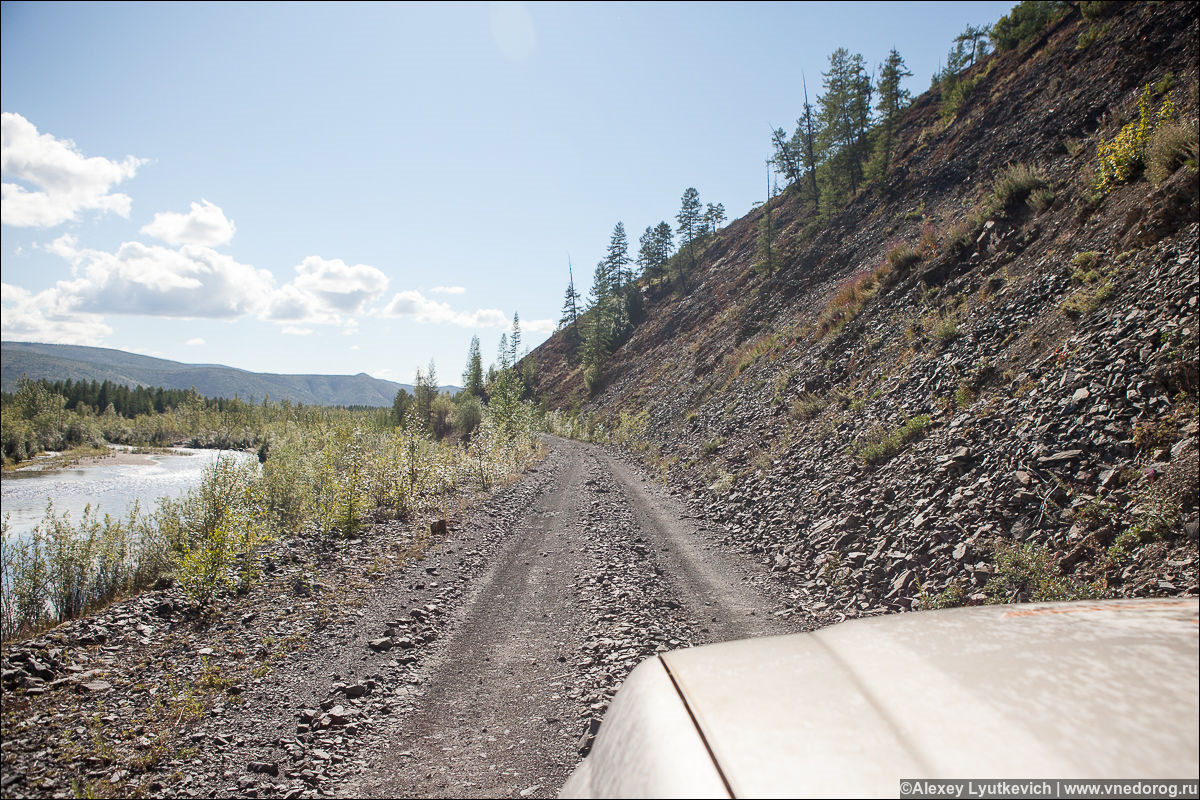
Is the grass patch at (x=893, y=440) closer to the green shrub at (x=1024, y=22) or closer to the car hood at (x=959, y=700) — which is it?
the car hood at (x=959, y=700)

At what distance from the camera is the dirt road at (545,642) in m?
4.04

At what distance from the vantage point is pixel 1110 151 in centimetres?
1101

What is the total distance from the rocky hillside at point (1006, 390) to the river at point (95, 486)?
62.9ft

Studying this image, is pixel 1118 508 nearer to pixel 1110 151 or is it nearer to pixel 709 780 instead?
pixel 709 780

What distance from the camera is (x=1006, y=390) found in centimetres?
846

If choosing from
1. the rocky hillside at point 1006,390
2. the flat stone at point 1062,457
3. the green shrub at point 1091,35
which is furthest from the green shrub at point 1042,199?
the green shrub at point 1091,35

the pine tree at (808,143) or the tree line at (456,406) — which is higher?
the pine tree at (808,143)

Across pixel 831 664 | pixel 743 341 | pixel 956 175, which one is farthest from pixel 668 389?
pixel 831 664

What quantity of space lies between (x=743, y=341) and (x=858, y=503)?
24354 mm

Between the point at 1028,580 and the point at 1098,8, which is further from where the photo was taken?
Answer: the point at 1098,8

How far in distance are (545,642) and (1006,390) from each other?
841 cm

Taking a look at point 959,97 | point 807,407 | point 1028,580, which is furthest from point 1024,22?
point 1028,580

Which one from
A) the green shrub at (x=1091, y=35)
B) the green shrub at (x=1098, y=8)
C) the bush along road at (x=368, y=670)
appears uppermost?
the green shrub at (x=1098, y=8)

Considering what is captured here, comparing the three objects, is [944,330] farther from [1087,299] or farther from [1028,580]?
[1028,580]
